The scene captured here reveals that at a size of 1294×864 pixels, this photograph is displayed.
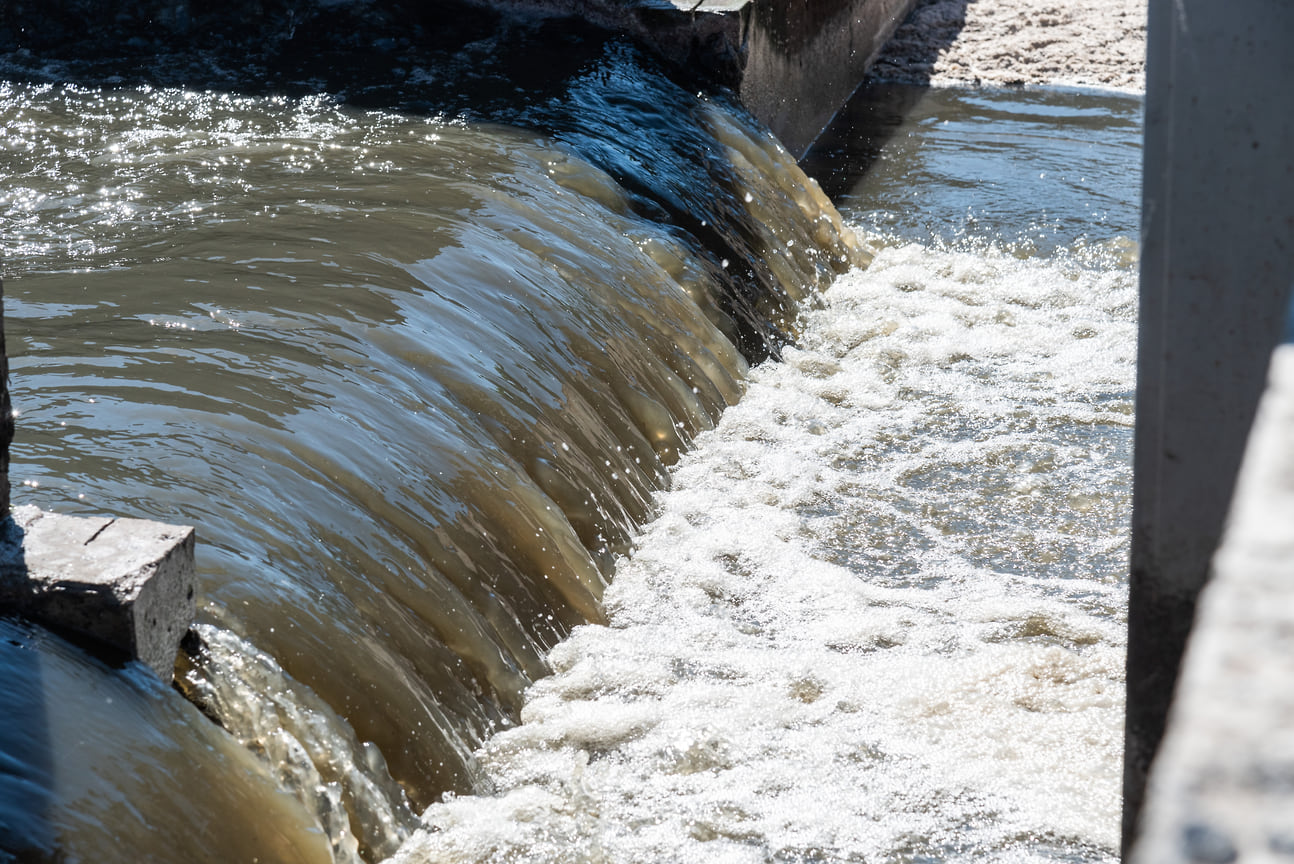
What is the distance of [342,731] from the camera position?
3.01 m

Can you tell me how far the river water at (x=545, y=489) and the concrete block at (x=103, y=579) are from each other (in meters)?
0.06

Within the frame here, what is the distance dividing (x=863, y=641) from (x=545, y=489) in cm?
116

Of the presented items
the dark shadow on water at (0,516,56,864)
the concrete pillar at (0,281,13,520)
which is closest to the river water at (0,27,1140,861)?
the dark shadow on water at (0,516,56,864)

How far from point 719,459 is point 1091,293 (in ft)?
9.63

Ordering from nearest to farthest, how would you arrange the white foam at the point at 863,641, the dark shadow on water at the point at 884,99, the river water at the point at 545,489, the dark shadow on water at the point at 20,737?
the dark shadow on water at the point at 20,737
the river water at the point at 545,489
the white foam at the point at 863,641
the dark shadow on water at the point at 884,99

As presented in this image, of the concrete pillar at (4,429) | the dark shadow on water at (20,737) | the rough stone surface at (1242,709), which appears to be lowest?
the dark shadow on water at (20,737)

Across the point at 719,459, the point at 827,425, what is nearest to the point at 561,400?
the point at 719,459

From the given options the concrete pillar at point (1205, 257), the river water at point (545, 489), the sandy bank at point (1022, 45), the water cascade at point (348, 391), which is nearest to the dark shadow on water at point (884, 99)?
the sandy bank at point (1022, 45)

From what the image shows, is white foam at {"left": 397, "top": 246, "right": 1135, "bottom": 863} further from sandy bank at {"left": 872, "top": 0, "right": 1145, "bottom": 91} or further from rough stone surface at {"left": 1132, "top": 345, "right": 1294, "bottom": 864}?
sandy bank at {"left": 872, "top": 0, "right": 1145, "bottom": 91}

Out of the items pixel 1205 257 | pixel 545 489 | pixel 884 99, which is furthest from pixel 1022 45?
pixel 1205 257

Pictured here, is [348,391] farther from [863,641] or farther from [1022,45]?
[1022,45]

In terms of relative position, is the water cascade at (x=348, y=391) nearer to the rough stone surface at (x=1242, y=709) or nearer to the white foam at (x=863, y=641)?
the white foam at (x=863, y=641)

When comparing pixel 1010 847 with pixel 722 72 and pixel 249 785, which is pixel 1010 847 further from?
pixel 722 72

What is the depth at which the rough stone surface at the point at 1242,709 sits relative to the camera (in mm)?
446
